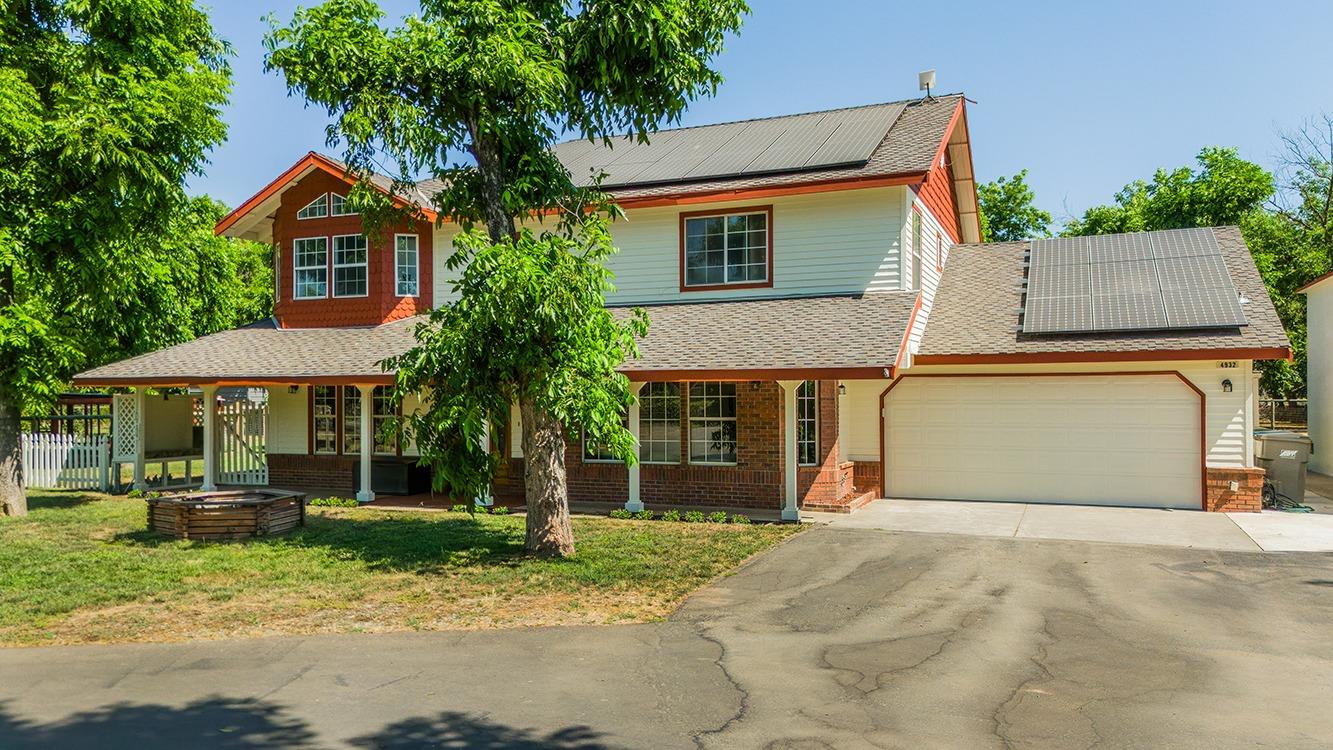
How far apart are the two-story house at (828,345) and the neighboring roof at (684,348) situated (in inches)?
2.2

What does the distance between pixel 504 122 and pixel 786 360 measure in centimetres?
517

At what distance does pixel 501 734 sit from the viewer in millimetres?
5070

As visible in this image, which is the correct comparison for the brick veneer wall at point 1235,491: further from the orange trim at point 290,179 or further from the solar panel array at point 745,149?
the orange trim at point 290,179

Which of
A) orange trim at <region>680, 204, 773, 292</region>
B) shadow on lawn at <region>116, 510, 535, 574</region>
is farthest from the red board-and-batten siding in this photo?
orange trim at <region>680, 204, 773, 292</region>

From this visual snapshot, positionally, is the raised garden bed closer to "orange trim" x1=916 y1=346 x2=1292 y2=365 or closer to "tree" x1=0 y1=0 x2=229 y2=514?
"tree" x1=0 y1=0 x2=229 y2=514

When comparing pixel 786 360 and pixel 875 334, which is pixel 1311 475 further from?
pixel 786 360

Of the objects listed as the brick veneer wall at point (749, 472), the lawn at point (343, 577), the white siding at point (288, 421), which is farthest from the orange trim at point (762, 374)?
the white siding at point (288, 421)

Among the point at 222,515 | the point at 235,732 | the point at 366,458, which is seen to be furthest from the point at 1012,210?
the point at 235,732

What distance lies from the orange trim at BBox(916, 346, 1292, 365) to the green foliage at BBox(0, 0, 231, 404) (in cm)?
1275

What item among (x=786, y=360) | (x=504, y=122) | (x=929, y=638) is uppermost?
(x=504, y=122)

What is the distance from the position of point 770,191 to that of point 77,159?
34.8 feet

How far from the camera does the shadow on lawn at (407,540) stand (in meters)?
10.5

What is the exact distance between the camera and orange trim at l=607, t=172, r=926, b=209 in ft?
48.2

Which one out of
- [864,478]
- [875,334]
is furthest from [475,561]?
[864,478]
